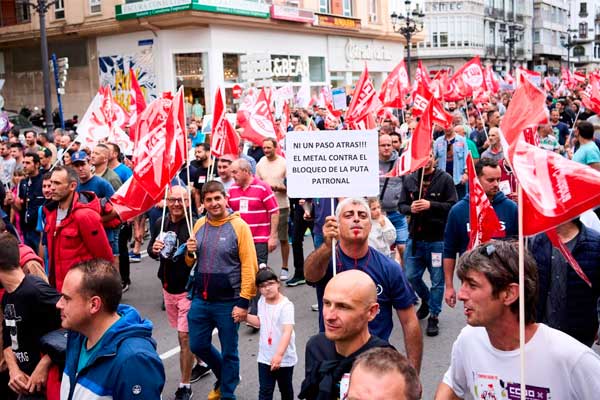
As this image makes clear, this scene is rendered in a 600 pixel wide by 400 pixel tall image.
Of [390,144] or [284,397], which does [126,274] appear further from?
[284,397]

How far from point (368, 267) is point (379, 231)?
94.2 inches

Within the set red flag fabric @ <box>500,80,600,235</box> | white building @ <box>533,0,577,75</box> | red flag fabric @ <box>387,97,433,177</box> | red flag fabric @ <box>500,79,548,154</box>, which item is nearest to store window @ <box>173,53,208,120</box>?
red flag fabric @ <box>387,97,433,177</box>

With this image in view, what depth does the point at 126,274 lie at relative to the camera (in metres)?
9.20

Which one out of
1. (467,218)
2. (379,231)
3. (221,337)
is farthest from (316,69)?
(221,337)

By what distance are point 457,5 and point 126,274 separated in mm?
59470

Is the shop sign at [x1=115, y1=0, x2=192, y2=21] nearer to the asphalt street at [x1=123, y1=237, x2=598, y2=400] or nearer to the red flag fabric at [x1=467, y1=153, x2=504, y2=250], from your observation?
the asphalt street at [x1=123, y1=237, x2=598, y2=400]

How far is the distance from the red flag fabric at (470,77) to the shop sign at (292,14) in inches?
574

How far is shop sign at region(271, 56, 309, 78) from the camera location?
1369 inches

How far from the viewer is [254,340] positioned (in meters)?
7.02

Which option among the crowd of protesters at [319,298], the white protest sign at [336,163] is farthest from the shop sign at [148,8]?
the white protest sign at [336,163]

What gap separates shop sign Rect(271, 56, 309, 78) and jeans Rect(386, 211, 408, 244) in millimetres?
26717

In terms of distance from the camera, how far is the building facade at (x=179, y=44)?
30650mm

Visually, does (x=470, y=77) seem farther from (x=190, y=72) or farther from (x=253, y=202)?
(x=190, y=72)

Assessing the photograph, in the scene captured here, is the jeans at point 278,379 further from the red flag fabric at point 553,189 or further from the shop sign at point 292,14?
the shop sign at point 292,14
